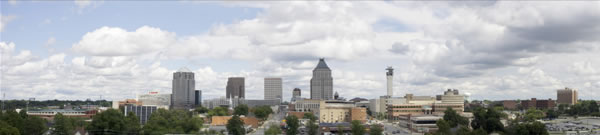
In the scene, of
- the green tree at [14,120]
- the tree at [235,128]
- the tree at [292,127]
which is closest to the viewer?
the green tree at [14,120]

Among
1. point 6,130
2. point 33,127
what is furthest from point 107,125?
point 6,130

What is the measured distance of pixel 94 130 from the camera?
113250 millimetres

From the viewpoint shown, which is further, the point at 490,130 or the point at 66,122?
the point at 490,130

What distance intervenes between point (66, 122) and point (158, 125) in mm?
17187

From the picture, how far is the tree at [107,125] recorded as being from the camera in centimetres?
11282

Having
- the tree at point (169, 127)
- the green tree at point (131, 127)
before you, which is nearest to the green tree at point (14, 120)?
the green tree at point (131, 127)

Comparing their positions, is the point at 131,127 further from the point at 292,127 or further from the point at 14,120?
the point at 292,127

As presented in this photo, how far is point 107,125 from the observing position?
112500mm

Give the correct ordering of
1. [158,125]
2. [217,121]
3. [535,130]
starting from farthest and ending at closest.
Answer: [217,121] → [158,125] → [535,130]

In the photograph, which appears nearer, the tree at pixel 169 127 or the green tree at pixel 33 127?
the green tree at pixel 33 127

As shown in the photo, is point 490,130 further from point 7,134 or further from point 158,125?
point 7,134

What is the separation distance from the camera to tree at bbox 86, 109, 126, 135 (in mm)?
112825

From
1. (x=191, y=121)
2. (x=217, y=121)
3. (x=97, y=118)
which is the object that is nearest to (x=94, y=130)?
(x=97, y=118)

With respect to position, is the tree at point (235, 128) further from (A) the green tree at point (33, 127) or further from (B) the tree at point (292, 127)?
(A) the green tree at point (33, 127)
